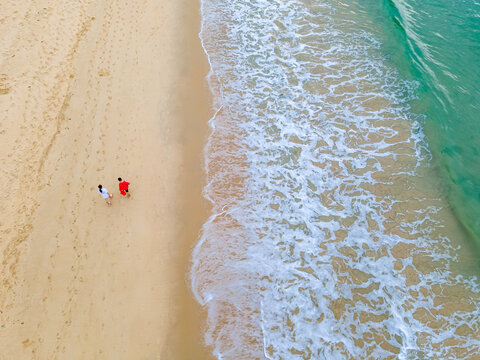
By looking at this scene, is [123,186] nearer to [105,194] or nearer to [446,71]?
[105,194]

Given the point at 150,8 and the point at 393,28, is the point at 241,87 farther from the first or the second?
the point at 393,28

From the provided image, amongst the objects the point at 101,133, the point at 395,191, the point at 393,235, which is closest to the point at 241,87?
the point at 101,133

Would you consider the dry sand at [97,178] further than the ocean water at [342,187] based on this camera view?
No

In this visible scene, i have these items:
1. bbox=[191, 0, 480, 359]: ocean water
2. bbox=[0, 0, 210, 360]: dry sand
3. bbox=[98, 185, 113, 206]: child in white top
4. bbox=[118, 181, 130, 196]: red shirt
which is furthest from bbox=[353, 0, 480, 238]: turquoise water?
bbox=[98, 185, 113, 206]: child in white top

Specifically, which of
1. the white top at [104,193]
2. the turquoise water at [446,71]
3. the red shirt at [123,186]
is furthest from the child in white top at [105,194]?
the turquoise water at [446,71]

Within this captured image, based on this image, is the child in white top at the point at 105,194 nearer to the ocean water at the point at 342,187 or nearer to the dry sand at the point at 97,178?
the dry sand at the point at 97,178

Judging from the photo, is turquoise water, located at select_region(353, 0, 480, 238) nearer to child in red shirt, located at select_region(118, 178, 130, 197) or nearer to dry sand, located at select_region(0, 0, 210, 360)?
dry sand, located at select_region(0, 0, 210, 360)
